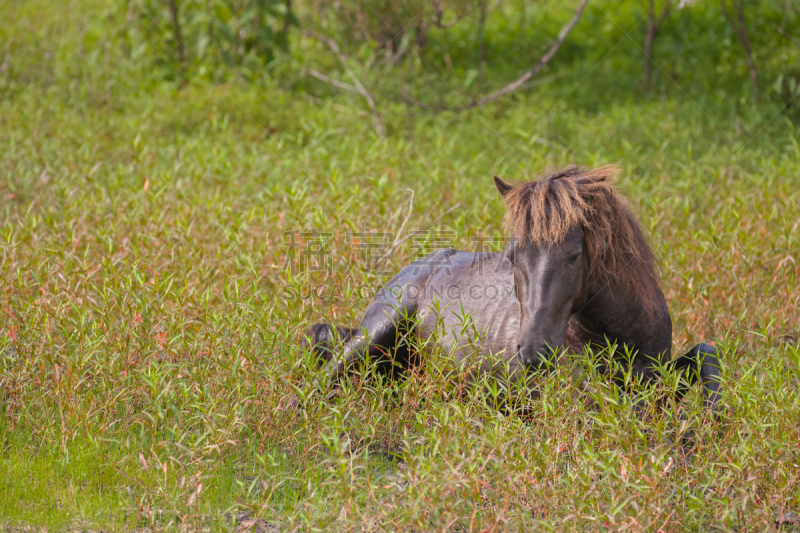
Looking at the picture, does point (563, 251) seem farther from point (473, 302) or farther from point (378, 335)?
point (378, 335)

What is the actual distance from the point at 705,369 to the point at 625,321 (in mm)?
467

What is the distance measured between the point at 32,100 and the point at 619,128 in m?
7.00

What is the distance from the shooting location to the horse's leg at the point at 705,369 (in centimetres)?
315

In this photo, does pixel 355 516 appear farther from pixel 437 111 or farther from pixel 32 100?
pixel 32 100

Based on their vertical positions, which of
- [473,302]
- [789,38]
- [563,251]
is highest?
[789,38]

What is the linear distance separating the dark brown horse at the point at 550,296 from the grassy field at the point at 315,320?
8.9 inches

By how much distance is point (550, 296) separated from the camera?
290cm

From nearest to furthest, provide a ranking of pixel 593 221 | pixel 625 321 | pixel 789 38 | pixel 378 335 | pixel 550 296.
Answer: pixel 550 296
pixel 593 221
pixel 625 321
pixel 378 335
pixel 789 38

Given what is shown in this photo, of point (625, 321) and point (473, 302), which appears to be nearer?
point (625, 321)

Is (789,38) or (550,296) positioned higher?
(789,38)

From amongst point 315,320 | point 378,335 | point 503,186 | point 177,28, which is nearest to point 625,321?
point 503,186

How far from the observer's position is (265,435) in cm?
316

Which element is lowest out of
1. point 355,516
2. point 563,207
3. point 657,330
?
point 355,516

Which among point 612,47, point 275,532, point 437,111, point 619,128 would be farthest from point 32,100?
point 612,47
